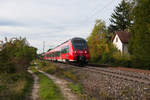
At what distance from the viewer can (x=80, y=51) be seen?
1970cm

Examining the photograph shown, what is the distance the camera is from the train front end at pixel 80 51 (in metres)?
19.3

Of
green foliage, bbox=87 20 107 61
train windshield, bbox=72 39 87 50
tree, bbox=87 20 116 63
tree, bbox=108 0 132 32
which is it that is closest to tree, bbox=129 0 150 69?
train windshield, bbox=72 39 87 50

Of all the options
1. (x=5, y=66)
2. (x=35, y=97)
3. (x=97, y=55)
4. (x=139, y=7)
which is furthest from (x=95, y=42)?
(x=35, y=97)

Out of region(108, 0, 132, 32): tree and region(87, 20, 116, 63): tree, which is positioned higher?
region(108, 0, 132, 32): tree

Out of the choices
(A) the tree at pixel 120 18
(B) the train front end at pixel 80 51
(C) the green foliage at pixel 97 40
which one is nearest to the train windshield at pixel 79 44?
Answer: (B) the train front end at pixel 80 51

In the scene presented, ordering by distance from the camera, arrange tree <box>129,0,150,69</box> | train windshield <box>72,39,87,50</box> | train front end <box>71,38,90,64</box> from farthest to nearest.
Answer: train windshield <box>72,39,87,50</box> < train front end <box>71,38,90,64</box> < tree <box>129,0,150,69</box>

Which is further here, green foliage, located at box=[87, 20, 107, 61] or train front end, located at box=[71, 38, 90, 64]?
green foliage, located at box=[87, 20, 107, 61]

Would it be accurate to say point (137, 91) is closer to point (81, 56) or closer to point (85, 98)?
point (85, 98)

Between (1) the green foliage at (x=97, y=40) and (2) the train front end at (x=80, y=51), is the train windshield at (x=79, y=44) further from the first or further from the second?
(1) the green foliage at (x=97, y=40)

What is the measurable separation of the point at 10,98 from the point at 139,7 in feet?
60.9

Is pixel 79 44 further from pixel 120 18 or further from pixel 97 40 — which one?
pixel 120 18

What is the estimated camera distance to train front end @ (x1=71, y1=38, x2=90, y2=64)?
19.3m

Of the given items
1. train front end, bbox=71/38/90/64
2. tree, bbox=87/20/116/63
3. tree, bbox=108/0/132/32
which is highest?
tree, bbox=108/0/132/32

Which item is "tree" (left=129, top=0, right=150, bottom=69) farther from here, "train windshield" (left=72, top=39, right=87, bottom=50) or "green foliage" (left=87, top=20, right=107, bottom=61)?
"green foliage" (left=87, top=20, right=107, bottom=61)
